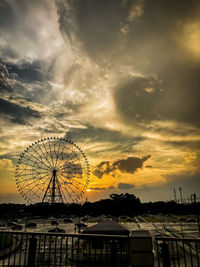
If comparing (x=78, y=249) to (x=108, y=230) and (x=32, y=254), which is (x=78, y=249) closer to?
(x=32, y=254)

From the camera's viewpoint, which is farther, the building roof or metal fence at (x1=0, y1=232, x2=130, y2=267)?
the building roof

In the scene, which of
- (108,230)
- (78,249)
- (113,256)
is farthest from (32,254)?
(108,230)

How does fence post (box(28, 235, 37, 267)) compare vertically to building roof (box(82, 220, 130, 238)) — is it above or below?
above

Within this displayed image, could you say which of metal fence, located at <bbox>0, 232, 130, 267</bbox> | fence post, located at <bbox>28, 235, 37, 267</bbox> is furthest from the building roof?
fence post, located at <bbox>28, 235, 37, 267</bbox>

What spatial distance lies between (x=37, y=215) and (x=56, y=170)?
68508 millimetres

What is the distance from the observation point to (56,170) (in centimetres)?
4166

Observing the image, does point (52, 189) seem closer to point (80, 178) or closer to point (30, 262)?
point (80, 178)

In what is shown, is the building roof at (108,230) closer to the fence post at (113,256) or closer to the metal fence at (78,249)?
the metal fence at (78,249)

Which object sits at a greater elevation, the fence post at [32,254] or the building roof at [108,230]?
the fence post at [32,254]

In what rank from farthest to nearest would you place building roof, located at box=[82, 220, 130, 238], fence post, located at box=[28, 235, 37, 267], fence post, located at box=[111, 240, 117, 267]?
building roof, located at box=[82, 220, 130, 238] < fence post, located at box=[28, 235, 37, 267] < fence post, located at box=[111, 240, 117, 267]

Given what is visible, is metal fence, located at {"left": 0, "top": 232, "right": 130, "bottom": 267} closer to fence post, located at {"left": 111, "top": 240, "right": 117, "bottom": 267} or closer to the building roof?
fence post, located at {"left": 111, "top": 240, "right": 117, "bottom": 267}

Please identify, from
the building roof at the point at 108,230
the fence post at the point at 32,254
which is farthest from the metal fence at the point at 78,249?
the building roof at the point at 108,230

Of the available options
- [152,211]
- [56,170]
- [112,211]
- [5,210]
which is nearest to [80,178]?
[56,170]

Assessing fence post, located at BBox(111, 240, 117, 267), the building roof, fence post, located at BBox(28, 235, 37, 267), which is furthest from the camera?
the building roof
